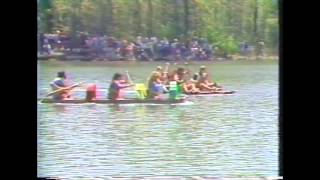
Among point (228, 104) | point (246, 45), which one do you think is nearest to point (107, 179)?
point (228, 104)

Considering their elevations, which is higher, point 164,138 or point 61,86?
point 61,86

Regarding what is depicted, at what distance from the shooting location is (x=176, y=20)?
2562 millimetres

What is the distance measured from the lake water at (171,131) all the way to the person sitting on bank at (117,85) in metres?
0.02

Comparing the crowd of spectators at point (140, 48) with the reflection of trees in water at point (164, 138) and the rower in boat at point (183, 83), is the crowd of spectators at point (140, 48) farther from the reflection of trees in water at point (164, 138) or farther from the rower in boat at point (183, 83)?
the reflection of trees in water at point (164, 138)

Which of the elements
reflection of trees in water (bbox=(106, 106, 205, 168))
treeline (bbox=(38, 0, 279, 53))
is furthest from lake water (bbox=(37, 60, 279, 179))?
treeline (bbox=(38, 0, 279, 53))

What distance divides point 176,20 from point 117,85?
0.34 meters

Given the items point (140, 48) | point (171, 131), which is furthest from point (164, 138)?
point (140, 48)

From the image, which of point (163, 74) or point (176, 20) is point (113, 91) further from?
point (176, 20)

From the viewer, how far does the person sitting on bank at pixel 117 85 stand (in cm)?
254

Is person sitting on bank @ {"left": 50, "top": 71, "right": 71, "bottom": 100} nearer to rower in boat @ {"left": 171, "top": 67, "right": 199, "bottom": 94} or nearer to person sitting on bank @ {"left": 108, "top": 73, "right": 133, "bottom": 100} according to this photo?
Result: person sitting on bank @ {"left": 108, "top": 73, "right": 133, "bottom": 100}

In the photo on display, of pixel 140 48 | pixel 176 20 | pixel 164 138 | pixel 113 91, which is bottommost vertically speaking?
pixel 164 138

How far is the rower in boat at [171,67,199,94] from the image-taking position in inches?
100.0
